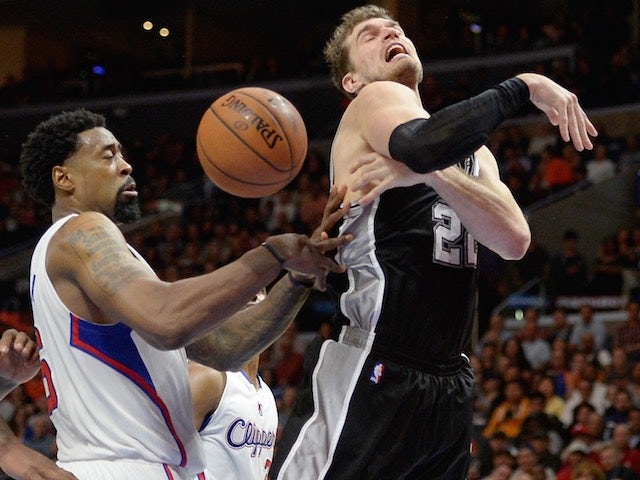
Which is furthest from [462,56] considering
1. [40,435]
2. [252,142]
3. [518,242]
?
[518,242]

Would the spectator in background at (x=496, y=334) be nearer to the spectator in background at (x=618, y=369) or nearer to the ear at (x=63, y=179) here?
the spectator in background at (x=618, y=369)

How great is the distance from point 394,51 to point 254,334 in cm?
119

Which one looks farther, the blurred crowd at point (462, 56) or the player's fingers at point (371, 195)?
the blurred crowd at point (462, 56)

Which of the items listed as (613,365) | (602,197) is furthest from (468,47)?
(613,365)

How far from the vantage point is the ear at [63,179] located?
3693 millimetres

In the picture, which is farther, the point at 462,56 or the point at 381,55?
the point at 462,56

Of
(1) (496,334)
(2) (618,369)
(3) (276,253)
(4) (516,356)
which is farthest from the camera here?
(1) (496,334)

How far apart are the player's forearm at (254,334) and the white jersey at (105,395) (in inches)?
12.6

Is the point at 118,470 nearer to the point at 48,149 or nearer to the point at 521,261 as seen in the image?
the point at 48,149

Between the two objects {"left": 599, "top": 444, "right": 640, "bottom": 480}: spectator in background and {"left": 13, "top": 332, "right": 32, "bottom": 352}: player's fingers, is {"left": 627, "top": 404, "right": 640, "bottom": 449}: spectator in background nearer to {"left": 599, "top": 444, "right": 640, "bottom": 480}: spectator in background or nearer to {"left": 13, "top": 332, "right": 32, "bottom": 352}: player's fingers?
{"left": 599, "top": 444, "right": 640, "bottom": 480}: spectator in background

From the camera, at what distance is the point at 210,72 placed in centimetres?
2411

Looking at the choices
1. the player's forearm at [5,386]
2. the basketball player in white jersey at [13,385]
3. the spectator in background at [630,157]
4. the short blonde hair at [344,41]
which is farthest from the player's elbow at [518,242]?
the spectator in background at [630,157]

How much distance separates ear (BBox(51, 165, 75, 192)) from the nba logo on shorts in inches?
48.7

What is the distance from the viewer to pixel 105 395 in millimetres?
3393
